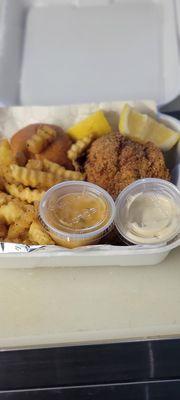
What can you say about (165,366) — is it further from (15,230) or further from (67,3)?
(67,3)

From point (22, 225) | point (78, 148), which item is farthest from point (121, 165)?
point (22, 225)

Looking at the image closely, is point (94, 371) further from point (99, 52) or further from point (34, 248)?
point (99, 52)

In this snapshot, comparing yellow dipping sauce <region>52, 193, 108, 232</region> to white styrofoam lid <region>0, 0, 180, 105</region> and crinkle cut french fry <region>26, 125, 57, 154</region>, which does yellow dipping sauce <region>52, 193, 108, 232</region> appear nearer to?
crinkle cut french fry <region>26, 125, 57, 154</region>

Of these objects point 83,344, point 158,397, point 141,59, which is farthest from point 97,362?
point 141,59

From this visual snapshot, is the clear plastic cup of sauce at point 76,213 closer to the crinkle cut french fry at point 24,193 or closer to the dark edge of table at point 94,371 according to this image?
the crinkle cut french fry at point 24,193

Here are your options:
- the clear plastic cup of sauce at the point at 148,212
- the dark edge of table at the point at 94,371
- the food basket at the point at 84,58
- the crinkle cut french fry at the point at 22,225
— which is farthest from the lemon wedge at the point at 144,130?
the dark edge of table at the point at 94,371

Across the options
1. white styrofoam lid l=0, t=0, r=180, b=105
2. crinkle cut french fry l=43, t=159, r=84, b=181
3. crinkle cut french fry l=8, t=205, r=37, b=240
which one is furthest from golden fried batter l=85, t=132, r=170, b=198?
white styrofoam lid l=0, t=0, r=180, b=105
